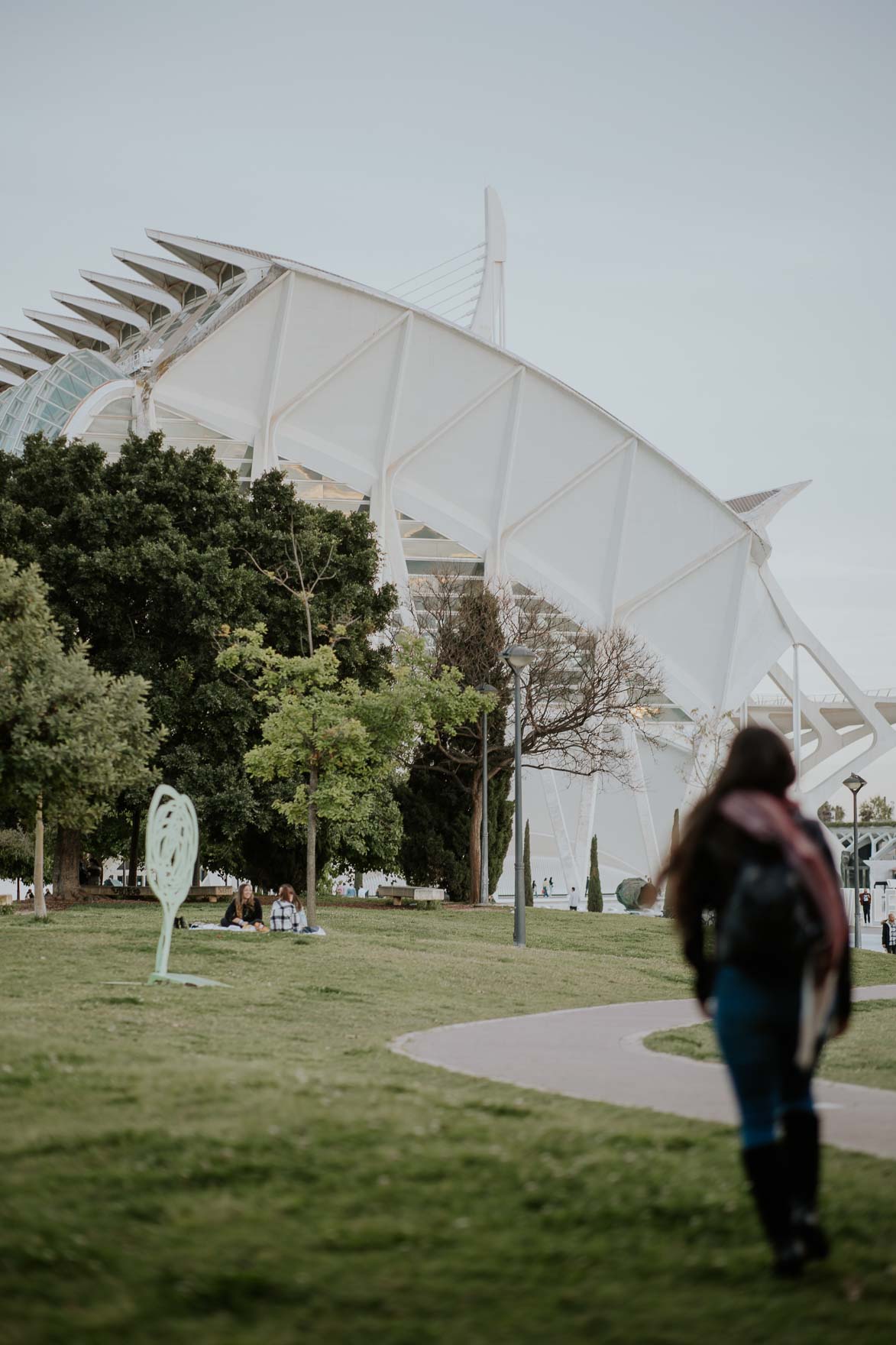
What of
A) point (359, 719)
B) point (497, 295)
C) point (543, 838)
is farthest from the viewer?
point (543, 838)

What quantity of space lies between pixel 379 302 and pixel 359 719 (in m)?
29.7

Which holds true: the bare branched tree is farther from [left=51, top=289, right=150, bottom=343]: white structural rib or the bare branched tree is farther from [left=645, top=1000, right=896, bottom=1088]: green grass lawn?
[left=51, top=289, right=150, bottom=343]: white structural rib

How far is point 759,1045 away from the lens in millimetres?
3873

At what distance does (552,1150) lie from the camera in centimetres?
536

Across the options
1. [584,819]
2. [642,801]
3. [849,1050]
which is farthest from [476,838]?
[849,1050]

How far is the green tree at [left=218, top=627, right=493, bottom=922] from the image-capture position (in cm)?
2231

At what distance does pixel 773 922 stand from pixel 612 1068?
223 inches

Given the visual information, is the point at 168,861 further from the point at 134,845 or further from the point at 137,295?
the point at 137,295

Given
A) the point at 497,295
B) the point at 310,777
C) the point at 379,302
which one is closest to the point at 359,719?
the point at 310,777

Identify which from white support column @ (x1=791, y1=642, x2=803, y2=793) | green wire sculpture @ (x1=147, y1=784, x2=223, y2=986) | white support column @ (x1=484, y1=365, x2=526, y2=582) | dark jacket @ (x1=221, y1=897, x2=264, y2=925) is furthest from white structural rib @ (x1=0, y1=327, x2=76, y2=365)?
green wire sculpture @ (x1=147, y1=784, x2=223, y2=986)

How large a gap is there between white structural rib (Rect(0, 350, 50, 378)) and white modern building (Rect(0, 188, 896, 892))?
15.7 feet

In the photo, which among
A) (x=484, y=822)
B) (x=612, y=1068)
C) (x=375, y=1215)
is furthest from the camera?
(x=484, y=822)

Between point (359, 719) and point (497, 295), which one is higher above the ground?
point (497, 295)

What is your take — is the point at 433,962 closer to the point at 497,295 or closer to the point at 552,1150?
the point at 552,1150
